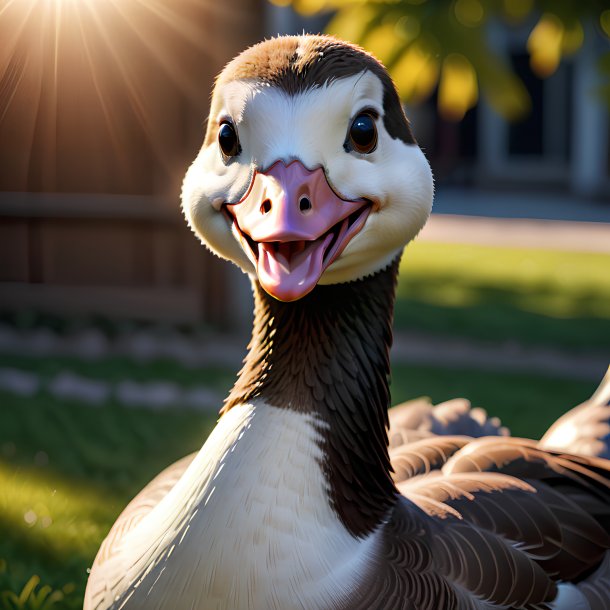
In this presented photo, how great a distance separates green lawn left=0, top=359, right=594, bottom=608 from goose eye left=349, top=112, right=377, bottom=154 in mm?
2170

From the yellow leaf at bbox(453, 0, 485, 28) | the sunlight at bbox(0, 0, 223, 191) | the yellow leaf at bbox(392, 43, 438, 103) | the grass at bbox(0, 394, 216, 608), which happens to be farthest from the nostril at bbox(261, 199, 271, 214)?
→ the sunlight at bbox(0, 0, 223, 191)

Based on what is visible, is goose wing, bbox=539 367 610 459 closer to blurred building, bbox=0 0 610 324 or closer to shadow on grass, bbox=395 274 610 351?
blurred building, bbox=0 0 610 324

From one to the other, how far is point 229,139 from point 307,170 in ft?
0.86

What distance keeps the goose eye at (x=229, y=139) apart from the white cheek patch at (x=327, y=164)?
0.07 ft

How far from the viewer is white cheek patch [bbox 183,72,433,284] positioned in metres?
2.09

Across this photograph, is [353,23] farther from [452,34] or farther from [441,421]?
[441,421]

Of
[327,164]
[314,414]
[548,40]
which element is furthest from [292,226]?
[548,40]

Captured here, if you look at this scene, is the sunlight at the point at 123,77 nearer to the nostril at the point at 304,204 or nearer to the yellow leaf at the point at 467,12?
the yellow leaf at the point at 467,12

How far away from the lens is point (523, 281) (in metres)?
11.2

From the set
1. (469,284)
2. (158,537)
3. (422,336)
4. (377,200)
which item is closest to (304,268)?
(377,200)

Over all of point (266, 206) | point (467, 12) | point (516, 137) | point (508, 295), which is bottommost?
point (508, 295)

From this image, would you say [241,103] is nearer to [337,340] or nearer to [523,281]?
[337,340]

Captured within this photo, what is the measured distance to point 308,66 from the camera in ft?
7.01

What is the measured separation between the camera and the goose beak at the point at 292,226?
1941 mm
